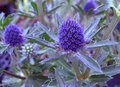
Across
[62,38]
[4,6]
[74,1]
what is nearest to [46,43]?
[62,38]

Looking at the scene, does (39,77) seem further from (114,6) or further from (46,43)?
(114,6)

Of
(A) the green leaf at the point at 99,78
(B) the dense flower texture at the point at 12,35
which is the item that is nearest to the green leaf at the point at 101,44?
(A) the green leaf at the point at 99,78

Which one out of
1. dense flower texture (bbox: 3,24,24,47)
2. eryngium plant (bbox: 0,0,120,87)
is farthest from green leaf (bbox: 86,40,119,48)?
dense flower texture (bbox: 3,24,24,47)

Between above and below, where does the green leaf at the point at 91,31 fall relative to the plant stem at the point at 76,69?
above

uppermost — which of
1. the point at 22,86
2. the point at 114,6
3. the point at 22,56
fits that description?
the point at 114,6

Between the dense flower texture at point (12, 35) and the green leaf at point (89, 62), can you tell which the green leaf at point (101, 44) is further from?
the dense flower texture at point (12, 35)

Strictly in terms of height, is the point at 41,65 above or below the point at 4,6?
below

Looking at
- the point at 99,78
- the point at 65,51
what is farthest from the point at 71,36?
the point at 99,78
